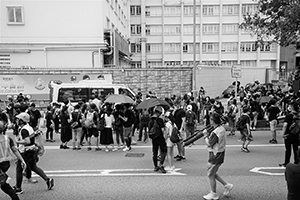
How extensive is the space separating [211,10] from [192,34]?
203 inches

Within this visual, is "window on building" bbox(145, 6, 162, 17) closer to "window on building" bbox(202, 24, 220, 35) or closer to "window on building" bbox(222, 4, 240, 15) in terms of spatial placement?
"window on building" bbox(202, 24, 220, 35)

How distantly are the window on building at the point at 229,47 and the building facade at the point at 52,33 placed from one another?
27.7 metres

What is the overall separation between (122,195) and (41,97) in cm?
1467

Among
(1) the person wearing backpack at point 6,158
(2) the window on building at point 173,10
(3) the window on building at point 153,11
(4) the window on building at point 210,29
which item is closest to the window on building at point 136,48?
(3) the window on building at point 153,11

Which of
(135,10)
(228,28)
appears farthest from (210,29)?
(135,10)

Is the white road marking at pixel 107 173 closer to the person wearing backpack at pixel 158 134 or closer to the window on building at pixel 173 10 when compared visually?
the person wearing backpack at pixel 158 134

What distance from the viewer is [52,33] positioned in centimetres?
2469

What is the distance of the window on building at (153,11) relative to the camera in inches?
1887

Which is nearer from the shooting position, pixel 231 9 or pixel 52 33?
pixel 52 33

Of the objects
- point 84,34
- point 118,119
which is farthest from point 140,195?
point 84,34

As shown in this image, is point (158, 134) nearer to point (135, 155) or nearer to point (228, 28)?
point (135, 155)

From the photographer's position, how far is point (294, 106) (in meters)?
7.97

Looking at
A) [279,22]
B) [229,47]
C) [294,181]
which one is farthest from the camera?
[229,47]

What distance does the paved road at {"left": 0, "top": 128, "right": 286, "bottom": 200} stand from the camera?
6.19m
